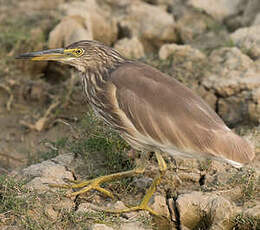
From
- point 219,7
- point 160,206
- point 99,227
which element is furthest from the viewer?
point 219,7

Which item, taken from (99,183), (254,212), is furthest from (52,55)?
(254,212)

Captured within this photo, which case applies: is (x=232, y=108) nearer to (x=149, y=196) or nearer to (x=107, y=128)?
(x=107, y=128)

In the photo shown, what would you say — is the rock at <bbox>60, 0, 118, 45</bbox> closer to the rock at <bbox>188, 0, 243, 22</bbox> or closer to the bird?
the rock at <bbox>188, 0, 243, 22</bbox>

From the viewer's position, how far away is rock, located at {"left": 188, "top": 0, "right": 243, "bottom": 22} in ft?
22.0

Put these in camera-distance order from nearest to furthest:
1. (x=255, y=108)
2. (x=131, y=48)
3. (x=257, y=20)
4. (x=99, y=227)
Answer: (x=99, y=227)
(x=255, y=108)
(x=131, y=48)
(x=257, y=20)

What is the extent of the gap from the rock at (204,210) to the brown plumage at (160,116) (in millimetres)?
349

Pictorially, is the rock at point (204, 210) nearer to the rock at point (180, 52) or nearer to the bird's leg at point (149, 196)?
the bird's leg at point (149, 196)

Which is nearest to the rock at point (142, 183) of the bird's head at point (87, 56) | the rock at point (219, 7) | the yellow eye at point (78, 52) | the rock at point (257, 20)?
the bird's head at point (87, 56)

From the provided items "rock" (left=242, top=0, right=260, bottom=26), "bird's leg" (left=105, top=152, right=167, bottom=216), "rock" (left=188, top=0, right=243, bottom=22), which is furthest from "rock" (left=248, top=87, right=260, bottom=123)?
"rock" (left=188, top=0, right=243, bottom=22)

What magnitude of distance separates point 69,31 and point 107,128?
8.22ft

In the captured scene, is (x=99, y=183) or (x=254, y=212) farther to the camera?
(x=99, y=183)

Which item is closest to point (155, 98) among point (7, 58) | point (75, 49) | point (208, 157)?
point (208, 157)

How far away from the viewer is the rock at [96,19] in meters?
6.46

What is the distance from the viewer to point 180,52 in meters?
5.66
